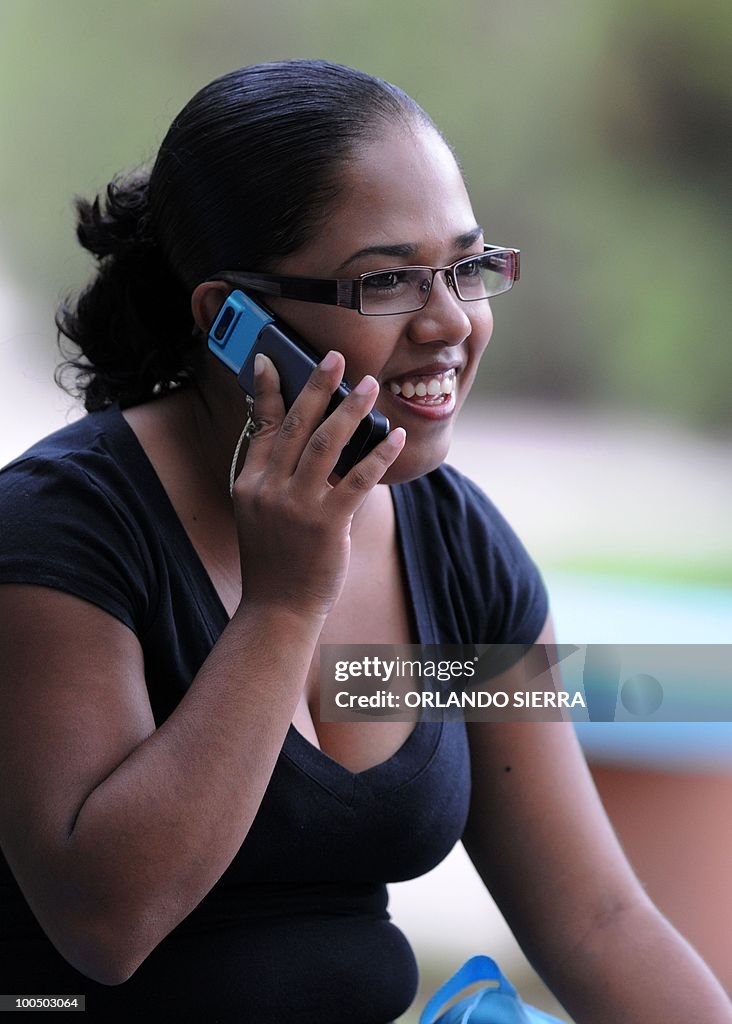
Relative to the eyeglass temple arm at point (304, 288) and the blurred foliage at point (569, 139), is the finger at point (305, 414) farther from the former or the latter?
the blurred foliage at point (569, 139)

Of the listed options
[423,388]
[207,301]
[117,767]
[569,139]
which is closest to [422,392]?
[423,388]

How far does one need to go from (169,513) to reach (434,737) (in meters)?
0.34

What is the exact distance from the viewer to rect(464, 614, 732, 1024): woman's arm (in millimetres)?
1248

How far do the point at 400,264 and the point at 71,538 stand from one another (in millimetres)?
375

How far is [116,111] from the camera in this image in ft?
10.7

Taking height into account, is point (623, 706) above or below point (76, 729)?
below

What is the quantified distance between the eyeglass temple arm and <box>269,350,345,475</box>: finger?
0.09 meters

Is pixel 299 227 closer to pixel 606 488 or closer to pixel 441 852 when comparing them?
pixel 441 852

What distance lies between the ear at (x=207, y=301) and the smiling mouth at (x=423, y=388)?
185 millimetres

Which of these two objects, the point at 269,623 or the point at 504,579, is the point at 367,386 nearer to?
the point at 269,623

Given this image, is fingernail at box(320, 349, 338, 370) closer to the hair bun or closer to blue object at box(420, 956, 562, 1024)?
the hair bun

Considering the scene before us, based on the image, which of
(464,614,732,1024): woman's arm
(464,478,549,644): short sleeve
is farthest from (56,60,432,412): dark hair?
(464,614,732,1024): woman's arm

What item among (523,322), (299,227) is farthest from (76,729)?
(523,322)

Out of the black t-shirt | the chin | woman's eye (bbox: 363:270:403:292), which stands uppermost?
woman's eye (bbox: 363:270:403:292)
